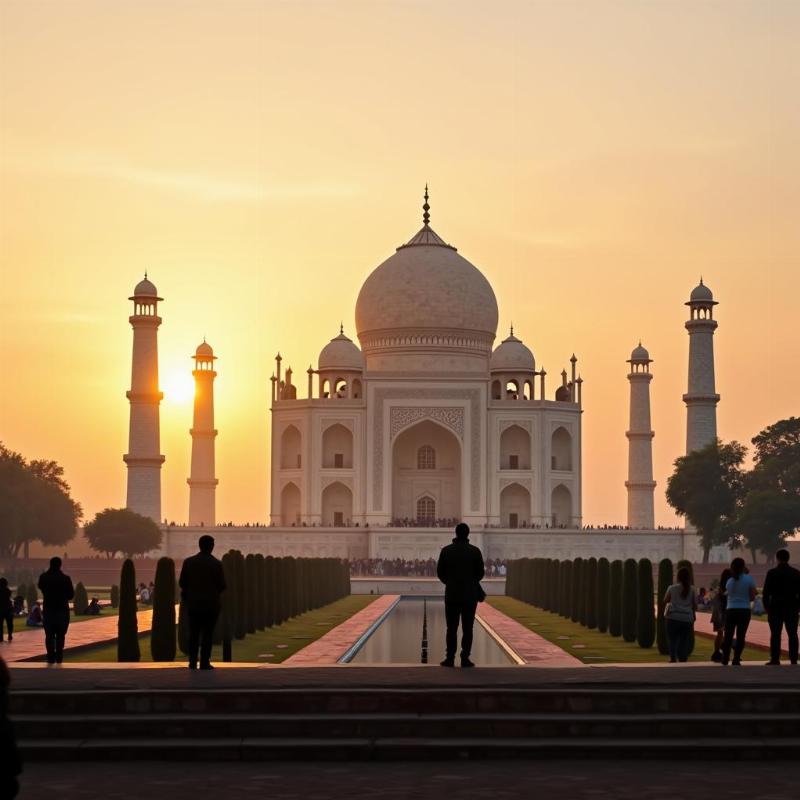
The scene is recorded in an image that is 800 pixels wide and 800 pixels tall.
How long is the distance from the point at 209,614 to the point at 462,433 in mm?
35178

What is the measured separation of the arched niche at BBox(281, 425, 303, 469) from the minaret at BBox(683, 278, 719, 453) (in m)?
12.2

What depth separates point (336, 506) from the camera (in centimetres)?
4656

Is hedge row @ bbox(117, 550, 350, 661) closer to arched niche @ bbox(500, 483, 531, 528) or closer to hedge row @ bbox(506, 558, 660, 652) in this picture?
hedge row @ bbox(506, 558, 660, 652)

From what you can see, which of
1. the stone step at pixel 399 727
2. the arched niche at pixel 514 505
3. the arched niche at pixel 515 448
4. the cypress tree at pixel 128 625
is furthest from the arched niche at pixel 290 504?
the stone step at pixel 399 727

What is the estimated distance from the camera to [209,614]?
1060cm

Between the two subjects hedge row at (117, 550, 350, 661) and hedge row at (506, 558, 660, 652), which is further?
hedge row at (506, 558, 660, 652)

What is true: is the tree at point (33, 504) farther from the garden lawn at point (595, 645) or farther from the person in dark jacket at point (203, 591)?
the person in dark jacket at point (203, 591)

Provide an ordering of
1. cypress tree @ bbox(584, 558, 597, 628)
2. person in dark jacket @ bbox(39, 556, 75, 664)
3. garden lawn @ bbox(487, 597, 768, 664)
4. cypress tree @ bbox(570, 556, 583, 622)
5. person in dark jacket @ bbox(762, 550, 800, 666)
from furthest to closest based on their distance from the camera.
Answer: cypress tree @ bbox(570, 556, 583, 622) → cypress tree @ bbox(584, 558, 597, 628) → garden lawn @ bbox(487, 597, 768, 664) → person in dark jacket @ bbox(39, 556, 75, 664) → person in dark jacket @ bbox(762, 550, 800, 666)

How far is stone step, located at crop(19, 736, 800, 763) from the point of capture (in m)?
7.75

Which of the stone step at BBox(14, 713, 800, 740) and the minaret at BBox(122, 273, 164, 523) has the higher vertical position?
the minaret at BBox(122, 273, 164, 523)

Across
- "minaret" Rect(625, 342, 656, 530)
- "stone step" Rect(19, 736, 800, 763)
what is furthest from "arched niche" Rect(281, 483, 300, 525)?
"stone step" Rect(19, 736, 800, 763)

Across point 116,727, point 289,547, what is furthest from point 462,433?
point 116,727

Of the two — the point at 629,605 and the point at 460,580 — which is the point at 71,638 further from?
the point at 460,580

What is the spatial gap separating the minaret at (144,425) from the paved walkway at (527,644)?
69.7 ft
